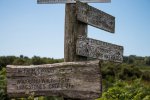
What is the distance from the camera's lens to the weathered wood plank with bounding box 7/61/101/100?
840cm

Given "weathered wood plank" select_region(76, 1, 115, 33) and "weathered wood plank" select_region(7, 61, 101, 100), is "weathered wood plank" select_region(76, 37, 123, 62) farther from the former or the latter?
"weathered wood plank" select_region(76, 1, 115, 33)

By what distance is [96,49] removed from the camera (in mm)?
8711

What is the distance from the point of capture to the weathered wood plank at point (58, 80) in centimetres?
840

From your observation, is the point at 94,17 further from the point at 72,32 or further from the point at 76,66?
the point at 76,66

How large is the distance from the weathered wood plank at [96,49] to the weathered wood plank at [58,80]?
26 cm

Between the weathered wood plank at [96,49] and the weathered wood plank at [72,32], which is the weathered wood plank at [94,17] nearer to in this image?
the weathered wood plank at [72,32]

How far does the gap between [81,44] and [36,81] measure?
118 centimetres

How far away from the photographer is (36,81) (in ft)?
29.9

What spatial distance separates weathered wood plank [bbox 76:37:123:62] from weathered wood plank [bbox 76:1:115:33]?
1.36 ft

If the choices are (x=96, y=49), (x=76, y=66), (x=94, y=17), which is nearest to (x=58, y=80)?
(x=76, y=66)

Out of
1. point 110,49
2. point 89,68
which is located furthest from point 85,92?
point 110,49

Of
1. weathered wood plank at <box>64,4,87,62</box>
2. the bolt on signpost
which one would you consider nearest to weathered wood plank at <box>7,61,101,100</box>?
the bolt on signpost

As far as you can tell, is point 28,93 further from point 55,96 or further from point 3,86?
point 3,86

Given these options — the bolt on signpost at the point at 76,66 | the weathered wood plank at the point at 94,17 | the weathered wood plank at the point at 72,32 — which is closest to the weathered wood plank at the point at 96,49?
the bolt on signpost at the point at 76,66
